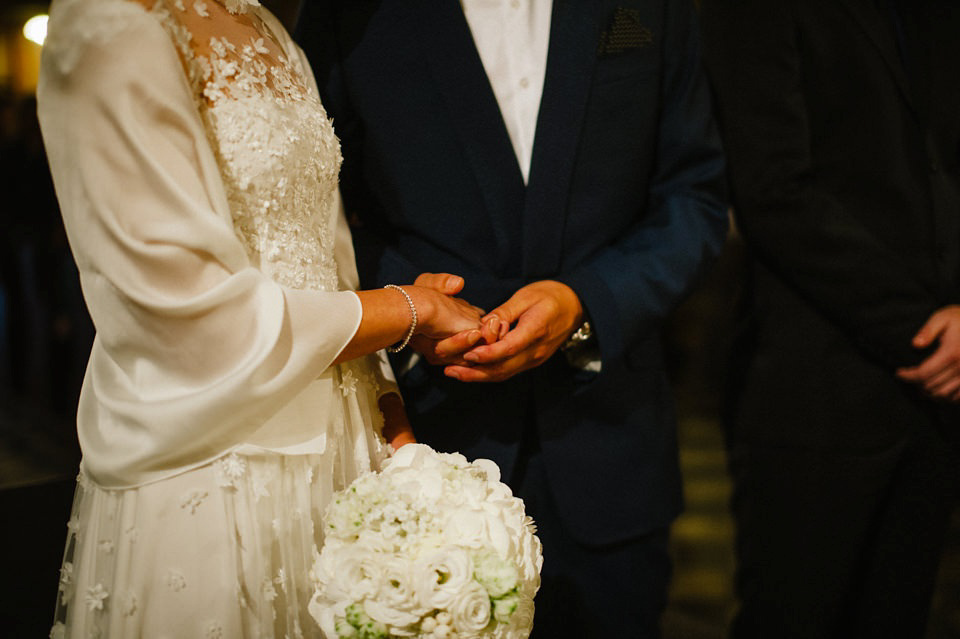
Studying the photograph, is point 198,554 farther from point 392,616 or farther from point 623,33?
point 623,33

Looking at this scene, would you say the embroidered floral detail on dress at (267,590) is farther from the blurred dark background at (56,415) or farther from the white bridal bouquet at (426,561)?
the blurred dark background at (56,415)

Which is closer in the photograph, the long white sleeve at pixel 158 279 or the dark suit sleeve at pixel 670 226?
the long white sleeve at pixel 158 279

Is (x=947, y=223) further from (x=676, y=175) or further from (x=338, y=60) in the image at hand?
(x=338, y=60)

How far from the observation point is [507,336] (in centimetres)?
128

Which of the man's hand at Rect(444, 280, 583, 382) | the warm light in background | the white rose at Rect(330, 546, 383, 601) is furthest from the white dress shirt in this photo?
the warm light in background

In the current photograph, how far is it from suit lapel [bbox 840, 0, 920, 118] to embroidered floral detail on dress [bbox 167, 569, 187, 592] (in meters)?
1.64

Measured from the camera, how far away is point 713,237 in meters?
1.54

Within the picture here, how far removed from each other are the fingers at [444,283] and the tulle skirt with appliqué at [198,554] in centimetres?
33

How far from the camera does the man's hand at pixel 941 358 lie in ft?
5.50

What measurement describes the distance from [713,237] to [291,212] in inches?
31.4

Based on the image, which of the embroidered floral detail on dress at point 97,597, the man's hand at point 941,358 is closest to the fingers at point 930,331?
the man's hand at point 941,358

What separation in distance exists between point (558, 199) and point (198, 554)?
803mm

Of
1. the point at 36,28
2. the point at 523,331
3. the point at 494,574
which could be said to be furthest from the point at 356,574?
the point at 36,28

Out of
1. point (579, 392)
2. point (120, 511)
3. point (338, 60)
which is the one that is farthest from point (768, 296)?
point (120, 511)
